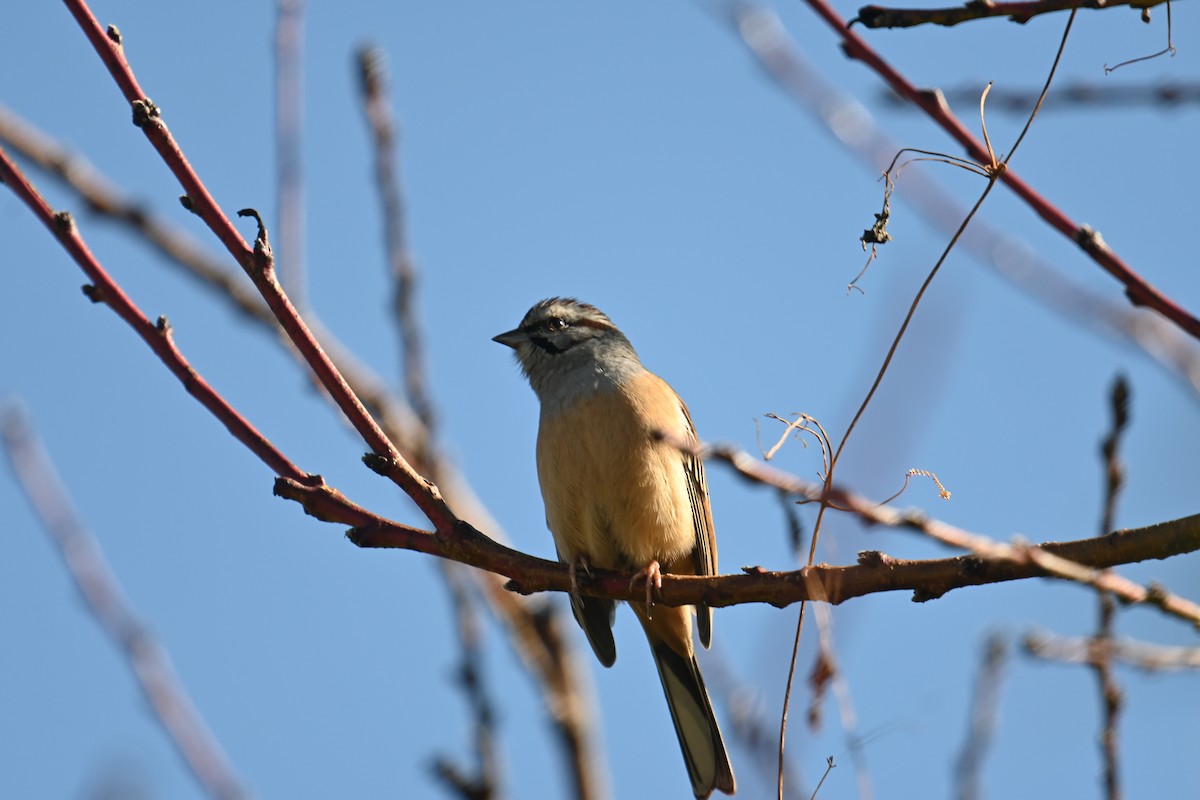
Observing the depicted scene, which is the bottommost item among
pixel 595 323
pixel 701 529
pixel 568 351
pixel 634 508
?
pixel 634 508

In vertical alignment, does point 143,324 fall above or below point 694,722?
below

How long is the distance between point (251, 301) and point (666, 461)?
2.80m

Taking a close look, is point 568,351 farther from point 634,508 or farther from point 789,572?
point 789,572

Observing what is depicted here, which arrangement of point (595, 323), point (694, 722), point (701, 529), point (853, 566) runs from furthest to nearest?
point (595, 323) < point (701, 529) < point (694, 722) < point (853, 566)

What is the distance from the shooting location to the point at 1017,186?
2.64m

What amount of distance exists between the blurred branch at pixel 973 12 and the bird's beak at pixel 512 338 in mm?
5053

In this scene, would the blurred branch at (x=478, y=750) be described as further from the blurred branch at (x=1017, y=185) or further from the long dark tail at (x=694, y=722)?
the blurred branch at (x=1017, y=185)

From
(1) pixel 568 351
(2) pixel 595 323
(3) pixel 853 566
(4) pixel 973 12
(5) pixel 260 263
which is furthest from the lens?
(2) pixel 595 323

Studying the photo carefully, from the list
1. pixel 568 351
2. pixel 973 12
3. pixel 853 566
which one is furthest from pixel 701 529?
pixel 973 12

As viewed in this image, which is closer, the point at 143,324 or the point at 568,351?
the point at 143,324

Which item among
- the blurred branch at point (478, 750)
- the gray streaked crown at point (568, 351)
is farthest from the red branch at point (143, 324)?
the gray streaked crown at point (568, 351)

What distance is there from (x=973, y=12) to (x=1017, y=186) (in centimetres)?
39

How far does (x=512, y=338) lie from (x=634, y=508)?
1.82m

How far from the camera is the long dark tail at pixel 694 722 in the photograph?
19.8 feet
